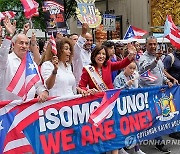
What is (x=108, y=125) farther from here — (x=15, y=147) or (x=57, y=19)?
(x=57, y=19)

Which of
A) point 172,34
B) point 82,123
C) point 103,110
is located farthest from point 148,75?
point 82,123

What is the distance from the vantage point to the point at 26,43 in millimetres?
4574

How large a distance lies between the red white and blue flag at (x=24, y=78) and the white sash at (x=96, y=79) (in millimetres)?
1191

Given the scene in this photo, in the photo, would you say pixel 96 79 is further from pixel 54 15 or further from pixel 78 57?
pixel 54 15

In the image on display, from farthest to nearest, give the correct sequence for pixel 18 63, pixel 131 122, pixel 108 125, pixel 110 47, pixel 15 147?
pixel 110 47, pixel 131 122, pixel 108 125, pixel 18 63, pixel 15 147

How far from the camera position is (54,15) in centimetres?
691

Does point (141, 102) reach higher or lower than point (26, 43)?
lower

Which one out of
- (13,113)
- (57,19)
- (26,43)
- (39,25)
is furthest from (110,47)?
(39,25)

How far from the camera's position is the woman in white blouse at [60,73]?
444 centimetres

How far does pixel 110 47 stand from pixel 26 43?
2715 mm

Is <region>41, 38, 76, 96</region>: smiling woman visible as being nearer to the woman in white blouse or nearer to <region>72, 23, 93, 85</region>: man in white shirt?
the woman in white blouse

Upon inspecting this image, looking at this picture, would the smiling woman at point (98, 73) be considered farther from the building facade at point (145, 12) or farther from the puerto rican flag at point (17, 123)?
the building facade at point (145, 12)

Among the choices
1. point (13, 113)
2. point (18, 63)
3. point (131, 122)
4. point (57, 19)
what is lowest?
point (131, 122)

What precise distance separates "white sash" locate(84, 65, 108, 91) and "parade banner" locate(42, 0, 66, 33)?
63.6 inches
